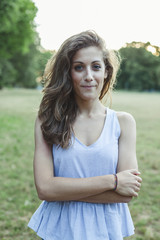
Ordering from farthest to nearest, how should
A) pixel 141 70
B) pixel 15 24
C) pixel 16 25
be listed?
pixel 141 70
pixel 16 25
pixel 15 24

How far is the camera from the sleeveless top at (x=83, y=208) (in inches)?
73.0

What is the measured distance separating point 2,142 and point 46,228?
23.5 ft

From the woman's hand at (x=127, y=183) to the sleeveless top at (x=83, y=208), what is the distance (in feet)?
0.30

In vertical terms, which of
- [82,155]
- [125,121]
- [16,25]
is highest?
[16,25]

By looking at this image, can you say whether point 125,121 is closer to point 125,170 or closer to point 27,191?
point 125,170

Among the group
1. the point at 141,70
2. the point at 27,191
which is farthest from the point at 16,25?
the point at 141,70

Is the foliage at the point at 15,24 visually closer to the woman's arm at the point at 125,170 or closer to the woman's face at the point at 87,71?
the woman's face at the point at 87,71

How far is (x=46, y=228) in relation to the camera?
1.93 metres

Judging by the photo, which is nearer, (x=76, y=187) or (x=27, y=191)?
(x=76, y=187)

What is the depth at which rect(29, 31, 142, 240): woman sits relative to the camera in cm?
187

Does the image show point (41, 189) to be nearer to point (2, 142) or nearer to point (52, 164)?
point (52, 164)

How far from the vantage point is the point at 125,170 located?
6.45 ft

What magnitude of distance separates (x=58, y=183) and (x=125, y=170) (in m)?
0.48

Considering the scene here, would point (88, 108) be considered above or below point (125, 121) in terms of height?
above
